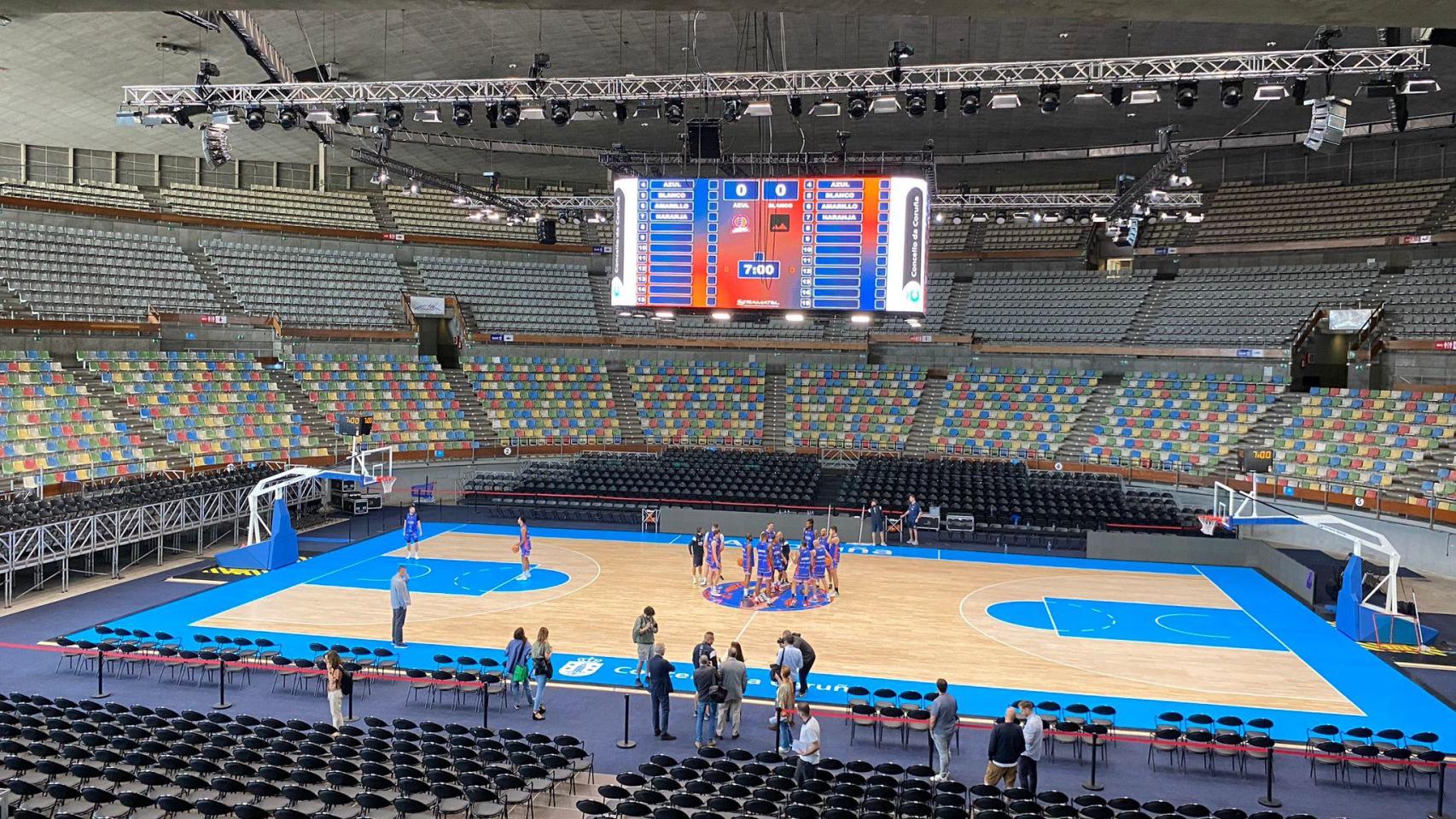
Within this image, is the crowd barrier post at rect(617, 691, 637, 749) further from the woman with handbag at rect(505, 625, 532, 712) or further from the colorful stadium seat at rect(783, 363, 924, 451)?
the colorful stadium seat at rect(783, 363, 924, 451)

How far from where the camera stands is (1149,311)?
41.1 m

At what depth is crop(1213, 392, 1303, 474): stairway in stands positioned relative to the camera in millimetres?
33844

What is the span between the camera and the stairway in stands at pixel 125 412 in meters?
31.2

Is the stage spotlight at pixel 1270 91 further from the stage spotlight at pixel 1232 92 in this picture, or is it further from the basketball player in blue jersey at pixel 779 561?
the basketball player in blue jersey at pixel 779 561

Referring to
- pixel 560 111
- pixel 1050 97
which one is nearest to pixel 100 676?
pixel 560 111

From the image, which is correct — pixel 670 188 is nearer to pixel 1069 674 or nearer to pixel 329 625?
pixel 329 625

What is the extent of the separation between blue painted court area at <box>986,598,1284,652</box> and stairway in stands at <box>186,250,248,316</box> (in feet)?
98.3

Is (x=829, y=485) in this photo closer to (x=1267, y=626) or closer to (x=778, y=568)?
(x=778, y=568)

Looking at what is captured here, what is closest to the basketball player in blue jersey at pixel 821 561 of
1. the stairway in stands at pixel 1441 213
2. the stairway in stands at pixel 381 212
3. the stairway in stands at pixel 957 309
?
the stairway in stands at pixel 957 309

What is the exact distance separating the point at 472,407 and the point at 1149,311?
27293 millimetres

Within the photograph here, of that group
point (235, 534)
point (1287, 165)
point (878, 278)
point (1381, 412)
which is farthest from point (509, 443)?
point (1287, 165)

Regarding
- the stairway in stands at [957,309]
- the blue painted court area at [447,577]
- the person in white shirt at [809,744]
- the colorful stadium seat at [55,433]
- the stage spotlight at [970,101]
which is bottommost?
the blue painted court area at [447,577]

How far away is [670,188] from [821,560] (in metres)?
9.80

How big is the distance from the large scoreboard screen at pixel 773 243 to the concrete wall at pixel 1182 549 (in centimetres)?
1036
